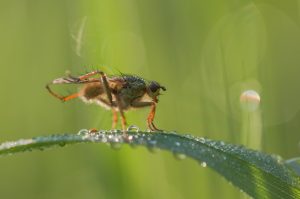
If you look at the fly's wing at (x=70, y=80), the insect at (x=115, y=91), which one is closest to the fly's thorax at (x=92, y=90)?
the insect at (x=115, y=91)

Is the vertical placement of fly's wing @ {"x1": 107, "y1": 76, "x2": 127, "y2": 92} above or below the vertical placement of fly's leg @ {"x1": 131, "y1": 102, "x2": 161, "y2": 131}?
above

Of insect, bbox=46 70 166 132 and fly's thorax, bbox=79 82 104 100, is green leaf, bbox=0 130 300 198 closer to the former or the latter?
insect, bbox=46 70 166 132

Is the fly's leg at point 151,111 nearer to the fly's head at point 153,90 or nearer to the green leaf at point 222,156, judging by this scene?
the fly's head at point 153,90

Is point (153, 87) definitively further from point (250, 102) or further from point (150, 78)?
point (150, 78)

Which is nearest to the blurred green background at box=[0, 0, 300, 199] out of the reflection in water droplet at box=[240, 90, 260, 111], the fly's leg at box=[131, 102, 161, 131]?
the reflection in water droplet at box=[240, 90, 260, 111]

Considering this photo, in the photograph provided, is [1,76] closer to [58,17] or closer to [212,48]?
[58,17]

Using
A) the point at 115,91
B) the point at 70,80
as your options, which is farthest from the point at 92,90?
the point at 70,80

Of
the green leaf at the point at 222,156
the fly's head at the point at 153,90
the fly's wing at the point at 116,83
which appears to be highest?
the fly's wing at the point at 116,83

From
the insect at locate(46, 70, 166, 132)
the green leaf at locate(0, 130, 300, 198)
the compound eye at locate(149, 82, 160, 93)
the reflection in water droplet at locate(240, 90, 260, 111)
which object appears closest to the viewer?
the green leaf at locate(0, 130, 300, 198)
